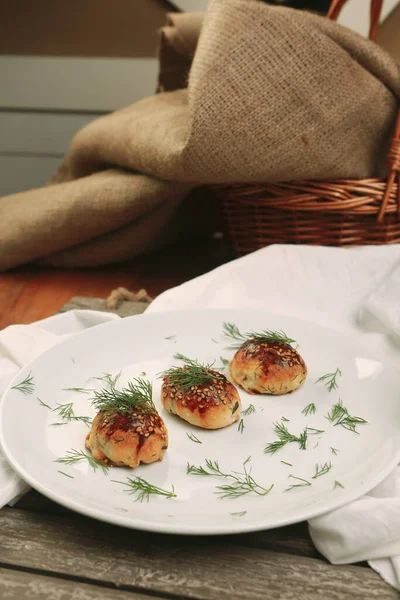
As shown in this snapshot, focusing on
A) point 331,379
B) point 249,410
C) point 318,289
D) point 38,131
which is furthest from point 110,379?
point 38,131

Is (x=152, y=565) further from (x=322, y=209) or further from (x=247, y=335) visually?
(x=322, y=209)

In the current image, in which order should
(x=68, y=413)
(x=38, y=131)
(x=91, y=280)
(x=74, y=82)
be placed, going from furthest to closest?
(x=38, y=131), (x=74, y=82), (x=91, y=280), (x=68, y=413)

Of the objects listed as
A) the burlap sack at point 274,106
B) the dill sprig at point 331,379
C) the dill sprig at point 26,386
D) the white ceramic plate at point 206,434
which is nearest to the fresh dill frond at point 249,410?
the white ceramic plate at point 206,434

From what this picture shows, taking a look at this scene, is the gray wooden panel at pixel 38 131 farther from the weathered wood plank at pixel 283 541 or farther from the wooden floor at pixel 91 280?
the weathered wood plank at pixel 283 541

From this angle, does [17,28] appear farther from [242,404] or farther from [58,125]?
[242,404]

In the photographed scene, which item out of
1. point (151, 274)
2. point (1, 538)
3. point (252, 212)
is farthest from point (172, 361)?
point (151, 274)

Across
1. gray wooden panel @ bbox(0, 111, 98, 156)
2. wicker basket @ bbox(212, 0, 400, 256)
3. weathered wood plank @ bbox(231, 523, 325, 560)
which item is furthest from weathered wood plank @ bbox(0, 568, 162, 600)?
gray wooden panel @ bbox(0, 111, 98, 156)
